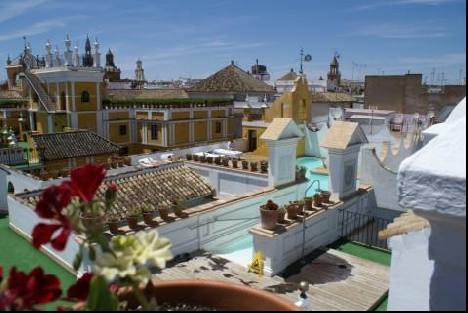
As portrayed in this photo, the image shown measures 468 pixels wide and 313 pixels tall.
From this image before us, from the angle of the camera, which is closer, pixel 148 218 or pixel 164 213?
pixel 148 218

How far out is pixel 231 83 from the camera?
39125 mm

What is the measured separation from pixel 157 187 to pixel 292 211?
4273mm

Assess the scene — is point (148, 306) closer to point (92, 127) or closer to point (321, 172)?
point (321, 172)

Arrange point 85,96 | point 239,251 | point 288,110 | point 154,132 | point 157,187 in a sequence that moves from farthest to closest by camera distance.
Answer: point 154,132
point 85,96
point 288,110
point 157,187
point 239,251

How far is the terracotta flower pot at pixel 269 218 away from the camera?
23.9 feet

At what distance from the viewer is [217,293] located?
2.34 meters

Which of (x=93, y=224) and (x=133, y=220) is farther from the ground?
(x=93, y=224)

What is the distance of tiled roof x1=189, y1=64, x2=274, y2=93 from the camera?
38.9m

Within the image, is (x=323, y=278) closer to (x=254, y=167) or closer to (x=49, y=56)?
(x=254, y=167)

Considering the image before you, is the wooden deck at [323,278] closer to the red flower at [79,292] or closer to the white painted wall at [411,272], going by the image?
the white painted wall at [411,272]

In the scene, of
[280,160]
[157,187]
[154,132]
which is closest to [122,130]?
[154,132]

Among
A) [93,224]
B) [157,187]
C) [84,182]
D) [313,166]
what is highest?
[84,182]

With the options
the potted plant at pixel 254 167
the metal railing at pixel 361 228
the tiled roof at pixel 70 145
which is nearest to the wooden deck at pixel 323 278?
the metal railing at pixel 361 228

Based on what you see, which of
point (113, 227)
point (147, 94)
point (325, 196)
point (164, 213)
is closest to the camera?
point (113, 227)
